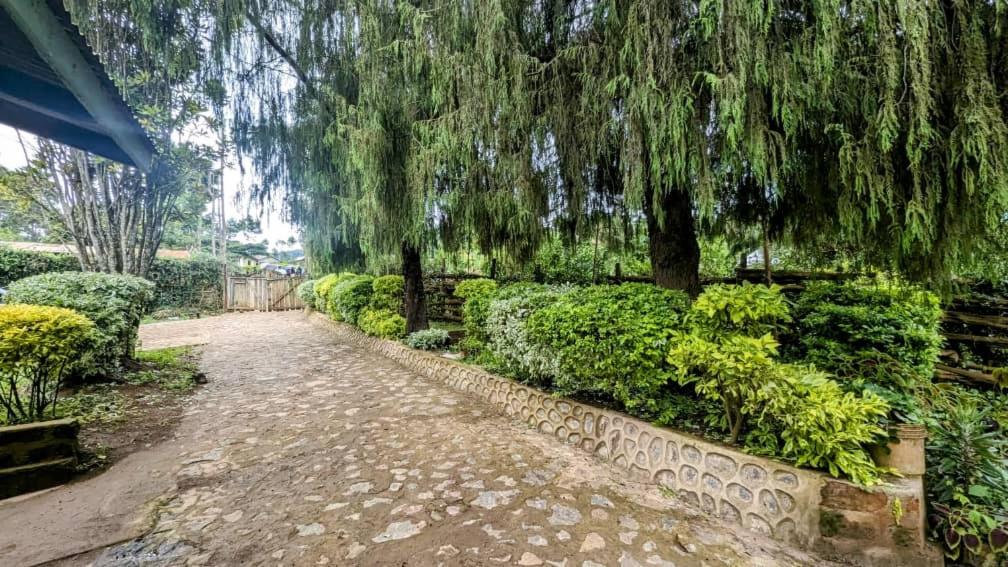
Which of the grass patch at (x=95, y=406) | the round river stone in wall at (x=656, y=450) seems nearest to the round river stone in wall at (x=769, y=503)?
the round river stone in wall at (x=656, y=450)

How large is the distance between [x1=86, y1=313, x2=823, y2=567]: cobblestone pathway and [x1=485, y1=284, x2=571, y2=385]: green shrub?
53 centimetres

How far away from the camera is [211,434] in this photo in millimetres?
3426

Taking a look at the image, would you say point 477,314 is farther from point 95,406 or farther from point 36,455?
point 95,406

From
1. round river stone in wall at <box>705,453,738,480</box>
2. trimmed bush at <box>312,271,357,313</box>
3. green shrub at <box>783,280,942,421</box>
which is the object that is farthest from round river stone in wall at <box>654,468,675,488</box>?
trimmed bush at <box>312,271,357,313</box>

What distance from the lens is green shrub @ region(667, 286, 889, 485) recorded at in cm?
187

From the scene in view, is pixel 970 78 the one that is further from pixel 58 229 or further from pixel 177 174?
pixel 58 229

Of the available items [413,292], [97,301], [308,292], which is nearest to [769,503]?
[413,292]

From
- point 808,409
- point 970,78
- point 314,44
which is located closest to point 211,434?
point 808,409

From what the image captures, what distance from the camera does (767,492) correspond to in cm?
205

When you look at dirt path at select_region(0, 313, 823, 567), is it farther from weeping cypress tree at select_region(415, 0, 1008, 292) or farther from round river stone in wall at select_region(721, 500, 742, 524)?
weeping cypress tree at select_region(415, 0, 1008, 292)

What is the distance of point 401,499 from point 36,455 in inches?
96.4

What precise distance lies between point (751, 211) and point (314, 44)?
6351 mm

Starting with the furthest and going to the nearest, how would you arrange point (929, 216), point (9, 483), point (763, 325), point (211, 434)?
point (211, 434), point (763, 325), point (9, 483), point (929, 216)

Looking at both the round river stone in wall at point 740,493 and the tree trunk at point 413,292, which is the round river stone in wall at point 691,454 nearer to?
the round river stone in wall at point 740,493
